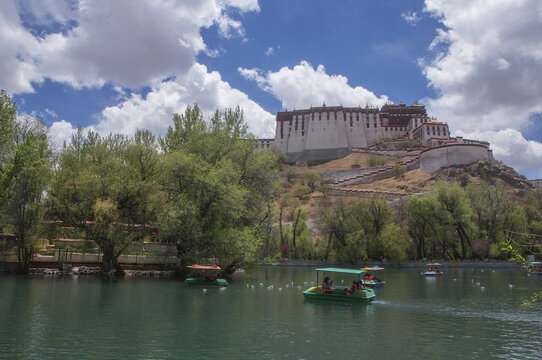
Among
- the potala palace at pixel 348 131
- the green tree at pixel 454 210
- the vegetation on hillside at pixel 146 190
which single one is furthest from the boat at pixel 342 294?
the potala palace at pixel 348 131

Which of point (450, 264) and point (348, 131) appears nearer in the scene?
point (450, 264)

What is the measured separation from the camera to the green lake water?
11.5 m

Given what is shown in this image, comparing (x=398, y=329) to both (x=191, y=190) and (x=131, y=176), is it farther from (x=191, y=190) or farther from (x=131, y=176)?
(x=131, y=176)

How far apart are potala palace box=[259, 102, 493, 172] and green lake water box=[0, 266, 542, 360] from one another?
298 feet

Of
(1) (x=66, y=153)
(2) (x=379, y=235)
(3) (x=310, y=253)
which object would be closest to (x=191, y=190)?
(1) (x=66, y=153)

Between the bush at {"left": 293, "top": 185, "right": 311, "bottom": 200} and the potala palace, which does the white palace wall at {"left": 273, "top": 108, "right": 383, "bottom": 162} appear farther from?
the bush at {"left": 293, "top": 185, "right": 311, "bottom": 200}

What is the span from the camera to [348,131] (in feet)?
384

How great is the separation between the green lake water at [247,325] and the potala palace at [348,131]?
90930 mm

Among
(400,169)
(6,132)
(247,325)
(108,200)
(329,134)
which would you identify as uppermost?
(329,134)

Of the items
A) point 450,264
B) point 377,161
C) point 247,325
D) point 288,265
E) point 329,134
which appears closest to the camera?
point 247,325

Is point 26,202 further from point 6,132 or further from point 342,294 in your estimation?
point 342,294

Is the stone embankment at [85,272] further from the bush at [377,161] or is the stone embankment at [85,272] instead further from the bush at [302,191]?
the bush at [377,161]

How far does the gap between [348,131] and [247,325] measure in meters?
106

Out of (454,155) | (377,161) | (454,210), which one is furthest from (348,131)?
(454,210)
